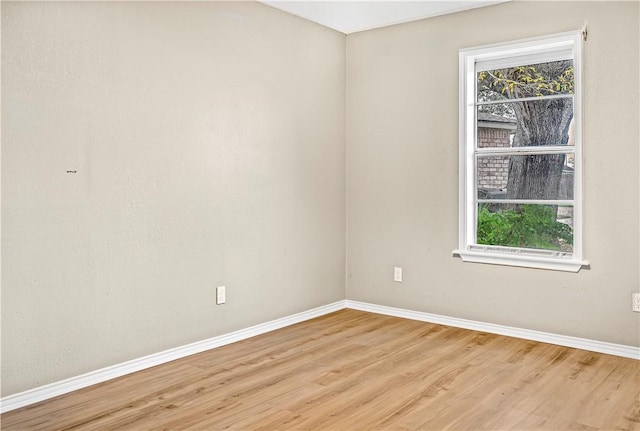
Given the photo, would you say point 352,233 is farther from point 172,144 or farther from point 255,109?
point 172,144

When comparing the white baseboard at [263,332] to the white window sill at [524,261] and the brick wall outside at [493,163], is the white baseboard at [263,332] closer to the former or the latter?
the white window sill at [524,261]

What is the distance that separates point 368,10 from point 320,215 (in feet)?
5.45

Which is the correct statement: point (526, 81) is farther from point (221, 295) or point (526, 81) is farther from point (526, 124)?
point (221, 295)

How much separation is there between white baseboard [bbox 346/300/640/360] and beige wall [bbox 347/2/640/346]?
0.05m

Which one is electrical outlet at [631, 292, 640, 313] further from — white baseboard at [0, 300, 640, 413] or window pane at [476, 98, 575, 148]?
window pane at [476, 98, 575, 148]

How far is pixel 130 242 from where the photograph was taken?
10.4ft

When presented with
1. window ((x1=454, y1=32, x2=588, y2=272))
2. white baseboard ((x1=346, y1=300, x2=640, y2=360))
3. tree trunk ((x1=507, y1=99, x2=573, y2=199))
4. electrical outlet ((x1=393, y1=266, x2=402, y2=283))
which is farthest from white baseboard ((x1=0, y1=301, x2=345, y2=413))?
tree trunk ((x1=507, y1=99, x2=573, y2=199))

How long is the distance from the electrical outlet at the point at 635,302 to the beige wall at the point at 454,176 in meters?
0.04

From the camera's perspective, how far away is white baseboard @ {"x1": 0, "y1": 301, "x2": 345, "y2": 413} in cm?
271

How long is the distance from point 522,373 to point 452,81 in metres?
2.21

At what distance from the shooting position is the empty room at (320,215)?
107 inches


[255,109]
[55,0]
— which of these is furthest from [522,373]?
[55,0]

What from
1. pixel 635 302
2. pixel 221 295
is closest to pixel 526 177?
pixel 635 302

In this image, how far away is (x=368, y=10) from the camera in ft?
13.7
